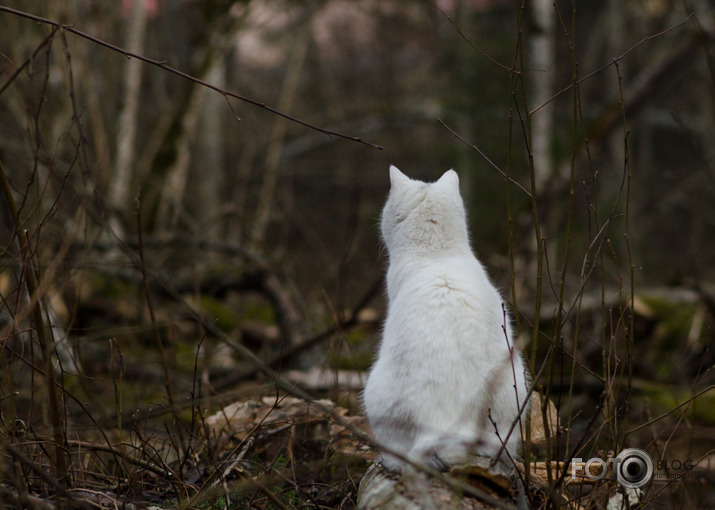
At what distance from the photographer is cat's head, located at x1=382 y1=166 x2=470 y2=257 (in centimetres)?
241

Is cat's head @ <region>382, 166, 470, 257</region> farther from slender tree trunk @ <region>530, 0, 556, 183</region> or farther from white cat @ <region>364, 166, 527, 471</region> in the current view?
slender tree trunk @ <region>530, 0, 556, 183</region>

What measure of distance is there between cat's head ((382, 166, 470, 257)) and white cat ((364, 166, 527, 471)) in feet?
0.36

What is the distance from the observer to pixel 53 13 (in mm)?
6820

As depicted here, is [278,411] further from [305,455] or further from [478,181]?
[478,181]

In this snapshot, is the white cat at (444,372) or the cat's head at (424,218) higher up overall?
the cat's head at (424,218)

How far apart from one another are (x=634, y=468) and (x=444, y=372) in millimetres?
734

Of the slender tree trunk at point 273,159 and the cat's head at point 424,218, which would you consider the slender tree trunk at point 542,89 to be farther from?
the cat's head at point 424,218

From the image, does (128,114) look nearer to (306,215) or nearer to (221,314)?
(221,314)

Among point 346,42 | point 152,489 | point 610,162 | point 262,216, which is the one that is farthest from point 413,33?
point 152,489

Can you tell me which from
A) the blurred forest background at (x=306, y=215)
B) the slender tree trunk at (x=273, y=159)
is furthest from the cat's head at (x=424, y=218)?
the slender tree trunk at (x=273, y=159)

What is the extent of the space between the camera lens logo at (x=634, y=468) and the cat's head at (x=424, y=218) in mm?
907

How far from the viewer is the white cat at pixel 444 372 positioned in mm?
1941

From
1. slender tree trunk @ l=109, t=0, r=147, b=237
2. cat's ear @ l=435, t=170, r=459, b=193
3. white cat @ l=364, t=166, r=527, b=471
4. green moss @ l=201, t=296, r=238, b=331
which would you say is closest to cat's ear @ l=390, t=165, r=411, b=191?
cat's ear @ l=435, t=170, r=459, b=193

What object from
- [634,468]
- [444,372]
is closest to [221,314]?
[444,372]
